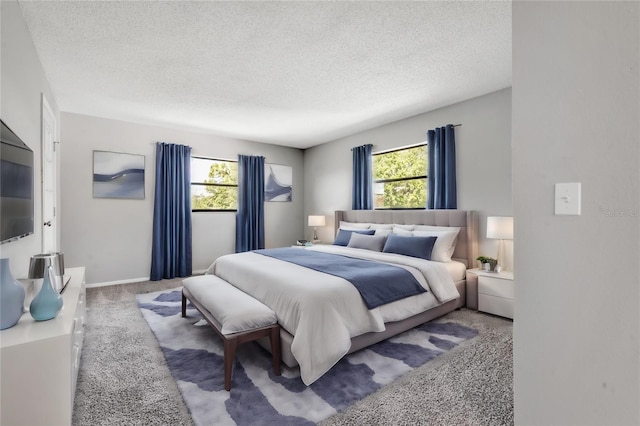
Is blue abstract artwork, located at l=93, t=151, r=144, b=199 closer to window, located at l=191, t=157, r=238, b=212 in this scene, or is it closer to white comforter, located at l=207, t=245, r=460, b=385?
window, located at l=191, t=157, r=238, b=212

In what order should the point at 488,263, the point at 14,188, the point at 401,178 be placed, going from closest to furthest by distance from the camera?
the point at 14,188
the point at 488,263
the point at 401,178

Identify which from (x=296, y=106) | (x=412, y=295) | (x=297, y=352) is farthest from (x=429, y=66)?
(x=297, y=352)

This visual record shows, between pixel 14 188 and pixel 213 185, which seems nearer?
pixel 14 188

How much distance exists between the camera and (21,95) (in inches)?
84.8

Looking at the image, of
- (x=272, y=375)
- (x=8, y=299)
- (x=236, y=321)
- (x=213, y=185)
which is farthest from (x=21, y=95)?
(x=213, y=185)

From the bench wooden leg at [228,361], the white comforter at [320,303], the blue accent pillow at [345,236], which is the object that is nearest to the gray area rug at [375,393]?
the bench wooden leg at [228,361]

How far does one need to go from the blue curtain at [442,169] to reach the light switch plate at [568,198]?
307cm

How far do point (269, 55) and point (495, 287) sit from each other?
3176mm

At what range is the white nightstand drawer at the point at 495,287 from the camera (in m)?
3.10

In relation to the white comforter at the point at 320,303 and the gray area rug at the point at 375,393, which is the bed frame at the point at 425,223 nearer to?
the white comforter at the point at 320,303

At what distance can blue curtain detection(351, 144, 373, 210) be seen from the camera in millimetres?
5102

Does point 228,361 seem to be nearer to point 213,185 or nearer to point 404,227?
point 404,227

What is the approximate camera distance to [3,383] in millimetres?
1297

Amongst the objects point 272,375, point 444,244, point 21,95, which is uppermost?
point 21,95
